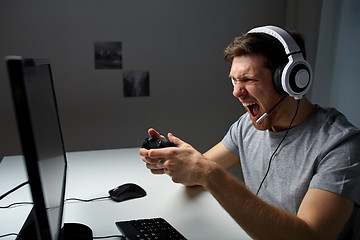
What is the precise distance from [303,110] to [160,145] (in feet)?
1.69

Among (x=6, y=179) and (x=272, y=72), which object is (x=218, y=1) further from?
(x=6, y=179)

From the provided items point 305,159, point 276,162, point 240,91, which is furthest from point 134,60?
point 305,159

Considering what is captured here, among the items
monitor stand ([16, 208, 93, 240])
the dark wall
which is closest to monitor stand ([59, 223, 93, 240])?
monitor stand ([16, 208, 93, 240])

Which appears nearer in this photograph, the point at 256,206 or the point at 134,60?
the point at 256,206

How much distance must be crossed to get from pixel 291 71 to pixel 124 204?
691 mm

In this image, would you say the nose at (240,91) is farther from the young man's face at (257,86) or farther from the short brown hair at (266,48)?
the short brown hair at (266,48)

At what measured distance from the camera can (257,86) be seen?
1.09 m

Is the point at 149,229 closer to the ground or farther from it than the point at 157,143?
closer to the ground

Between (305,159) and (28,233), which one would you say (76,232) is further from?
(305,159)

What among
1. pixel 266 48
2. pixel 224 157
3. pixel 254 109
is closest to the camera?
pixel 266 48

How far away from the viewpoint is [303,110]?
43.3 inches

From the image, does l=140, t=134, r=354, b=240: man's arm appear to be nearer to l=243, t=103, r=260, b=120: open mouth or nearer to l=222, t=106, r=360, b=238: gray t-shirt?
l=222, t=106, r=360, b=238: gray t-shirt

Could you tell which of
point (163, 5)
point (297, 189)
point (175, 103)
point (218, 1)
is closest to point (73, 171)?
point (297, 189)

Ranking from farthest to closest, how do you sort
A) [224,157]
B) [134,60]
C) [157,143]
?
[134,60] → [224,157] → [157,143]
